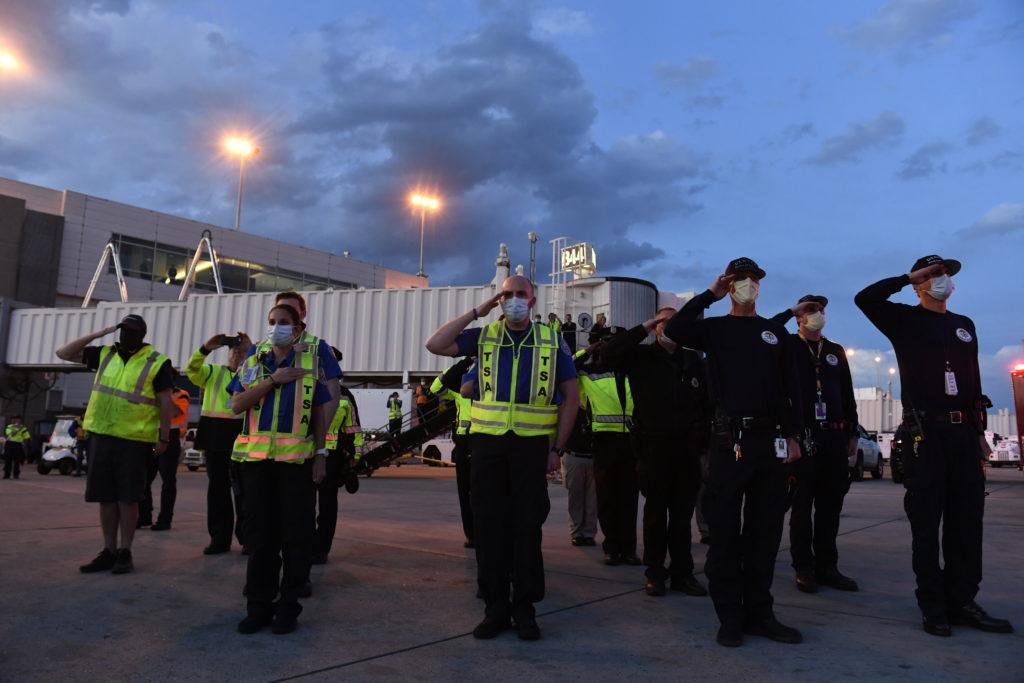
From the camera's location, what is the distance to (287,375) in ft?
13.4

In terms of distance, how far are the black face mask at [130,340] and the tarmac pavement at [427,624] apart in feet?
5.17

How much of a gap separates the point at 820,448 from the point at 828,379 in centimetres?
51

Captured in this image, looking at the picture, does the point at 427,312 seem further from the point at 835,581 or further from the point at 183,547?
the point at 835,581

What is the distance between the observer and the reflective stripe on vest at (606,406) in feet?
20.7

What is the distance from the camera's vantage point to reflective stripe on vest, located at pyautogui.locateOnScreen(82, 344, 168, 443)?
17.7ft

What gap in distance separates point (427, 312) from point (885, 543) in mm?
20295

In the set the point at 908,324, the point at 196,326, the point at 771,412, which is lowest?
the point at 771,412

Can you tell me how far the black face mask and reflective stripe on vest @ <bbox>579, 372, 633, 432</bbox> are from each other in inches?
134

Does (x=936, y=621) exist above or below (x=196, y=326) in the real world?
below

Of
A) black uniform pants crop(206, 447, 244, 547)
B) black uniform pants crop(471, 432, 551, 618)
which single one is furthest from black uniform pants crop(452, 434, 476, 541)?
black uniform pants crop(471, 432, 551, 618)

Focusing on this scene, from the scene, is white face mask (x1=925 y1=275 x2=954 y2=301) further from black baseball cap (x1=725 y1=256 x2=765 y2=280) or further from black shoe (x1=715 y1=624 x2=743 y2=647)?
black shoe (x1=715 y1=624 x2=743 y2=647)

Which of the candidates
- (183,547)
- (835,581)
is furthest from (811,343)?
(183,547)

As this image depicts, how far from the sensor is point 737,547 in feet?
12.8

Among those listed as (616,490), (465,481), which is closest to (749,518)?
(616,490)
